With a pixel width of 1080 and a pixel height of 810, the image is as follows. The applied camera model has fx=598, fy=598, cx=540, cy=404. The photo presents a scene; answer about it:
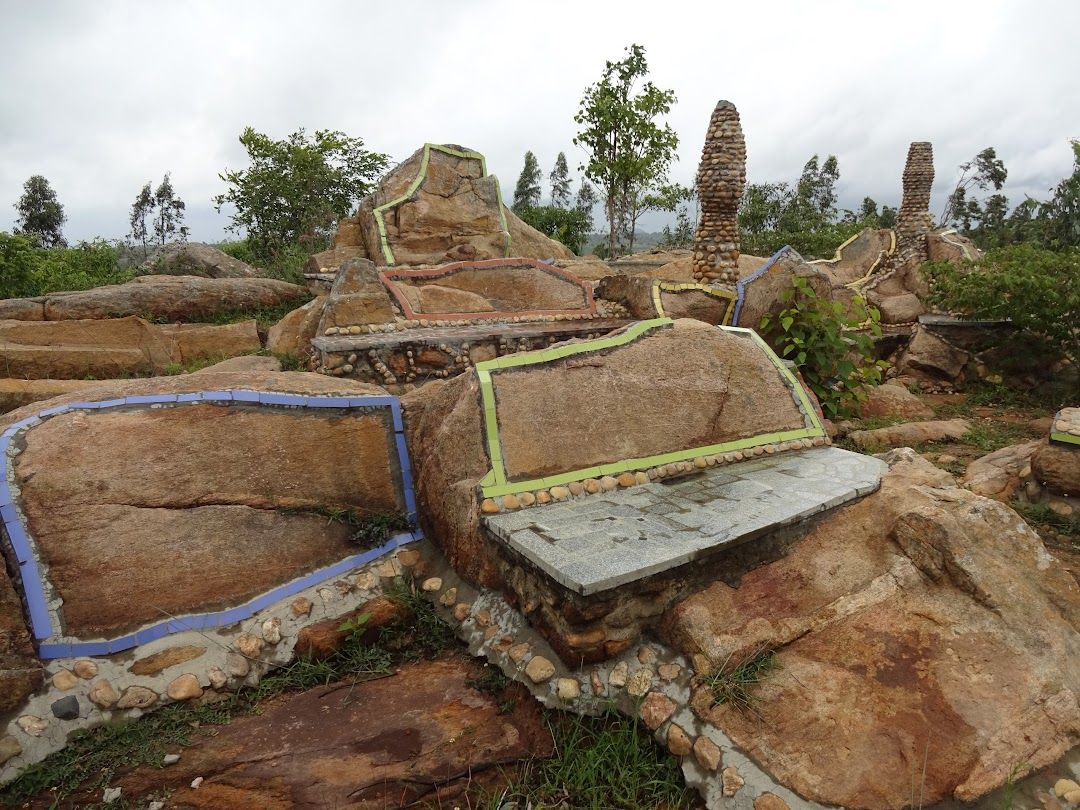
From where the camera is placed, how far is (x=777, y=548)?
290 centimetres

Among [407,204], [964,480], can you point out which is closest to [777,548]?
[964,480]

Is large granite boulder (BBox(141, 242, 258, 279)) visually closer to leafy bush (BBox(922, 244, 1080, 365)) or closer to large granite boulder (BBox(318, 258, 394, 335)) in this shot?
large granite boulder (BBox(318, 258, 394, 335))

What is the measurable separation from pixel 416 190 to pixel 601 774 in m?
12.1

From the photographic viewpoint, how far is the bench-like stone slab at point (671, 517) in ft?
8.21

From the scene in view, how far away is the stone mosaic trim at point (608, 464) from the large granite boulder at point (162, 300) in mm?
7984

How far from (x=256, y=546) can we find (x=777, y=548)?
2635 millimetres

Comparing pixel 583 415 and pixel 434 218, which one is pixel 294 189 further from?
pixel 583 415

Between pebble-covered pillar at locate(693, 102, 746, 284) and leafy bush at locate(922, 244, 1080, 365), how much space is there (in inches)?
146

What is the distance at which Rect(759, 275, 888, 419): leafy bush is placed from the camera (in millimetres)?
6957

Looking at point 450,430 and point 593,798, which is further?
point 450,430

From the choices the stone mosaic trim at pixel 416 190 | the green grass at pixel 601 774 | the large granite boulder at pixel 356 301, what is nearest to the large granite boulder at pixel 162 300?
the stone mosaic trim at pixel 416 190

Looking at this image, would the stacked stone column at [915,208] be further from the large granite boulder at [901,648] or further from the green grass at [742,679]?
the green grass at [742,679]

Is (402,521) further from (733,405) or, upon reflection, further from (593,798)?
(733,405)

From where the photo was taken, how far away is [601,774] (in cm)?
225
